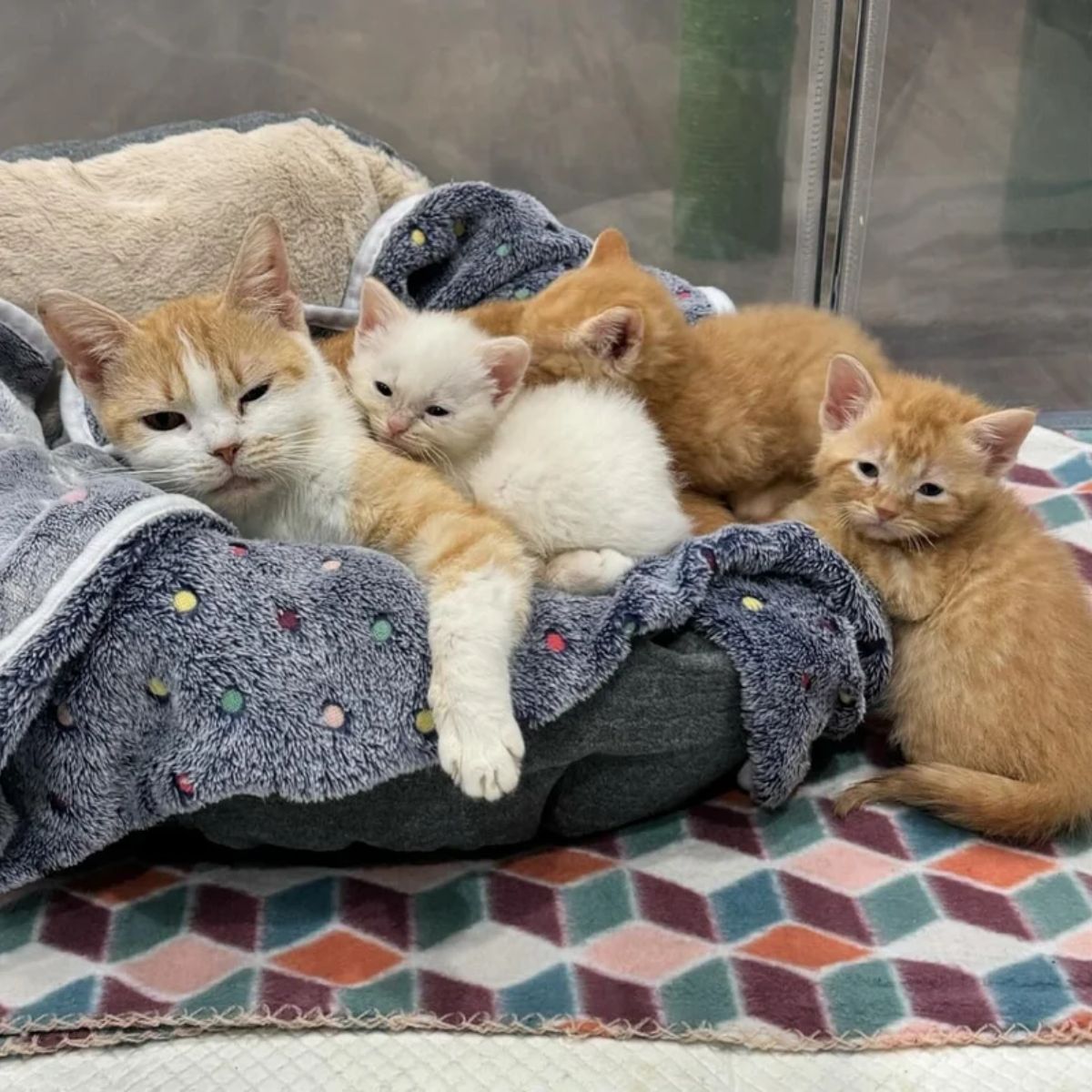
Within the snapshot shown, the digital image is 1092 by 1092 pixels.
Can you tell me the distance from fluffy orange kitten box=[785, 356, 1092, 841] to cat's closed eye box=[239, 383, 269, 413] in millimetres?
650

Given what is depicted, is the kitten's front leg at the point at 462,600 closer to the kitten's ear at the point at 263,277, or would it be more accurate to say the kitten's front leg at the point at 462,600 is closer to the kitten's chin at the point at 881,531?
the kitten's ear at the point at 263,277

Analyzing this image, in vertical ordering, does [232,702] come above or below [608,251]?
below

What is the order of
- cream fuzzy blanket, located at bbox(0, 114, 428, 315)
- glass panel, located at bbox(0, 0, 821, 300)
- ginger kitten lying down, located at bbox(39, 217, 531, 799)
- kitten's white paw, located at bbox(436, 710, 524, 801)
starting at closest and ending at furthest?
kitten's white paw, located at bbox(436, 710, 524, 801) → ginger kitten lying down, located at bbox(39, 217, 531, 799) → cream fuzzy blanket, located at bbox(0, 114, 428, 315) → glass panel, located at bbox(0, 0, 821, 300)

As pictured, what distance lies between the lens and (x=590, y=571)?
1.19 metres

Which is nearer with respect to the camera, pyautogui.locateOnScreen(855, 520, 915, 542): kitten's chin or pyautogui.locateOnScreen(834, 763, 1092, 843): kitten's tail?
pyautogui.locateOnScreen(834, 763, 1092, 843): kitten's tail

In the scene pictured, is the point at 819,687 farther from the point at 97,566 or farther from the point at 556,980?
the point at 97,566

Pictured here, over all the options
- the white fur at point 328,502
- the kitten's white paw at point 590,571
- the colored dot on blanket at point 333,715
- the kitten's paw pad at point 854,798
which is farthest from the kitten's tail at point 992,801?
A: the colored dot on blanket at point 333,715

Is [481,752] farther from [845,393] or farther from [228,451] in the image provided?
[845,393]

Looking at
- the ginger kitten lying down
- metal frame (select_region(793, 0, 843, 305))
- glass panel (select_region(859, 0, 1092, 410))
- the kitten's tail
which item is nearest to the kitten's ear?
the ginger kitten lying down

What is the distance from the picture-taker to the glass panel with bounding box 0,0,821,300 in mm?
1919

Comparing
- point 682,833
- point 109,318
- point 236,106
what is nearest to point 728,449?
point 682,833

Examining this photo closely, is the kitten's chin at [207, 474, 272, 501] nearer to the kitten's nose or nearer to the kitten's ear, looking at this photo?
the kitten's nose

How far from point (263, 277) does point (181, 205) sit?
46 centimetres

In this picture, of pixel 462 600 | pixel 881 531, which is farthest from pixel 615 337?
pixel 462 600
